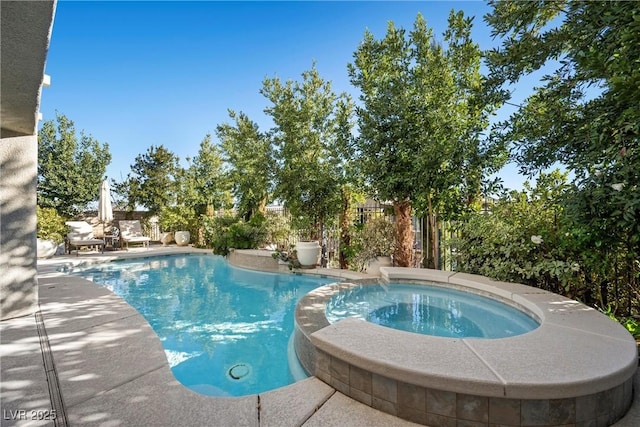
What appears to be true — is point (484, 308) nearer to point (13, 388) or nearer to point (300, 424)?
point (300, 424)

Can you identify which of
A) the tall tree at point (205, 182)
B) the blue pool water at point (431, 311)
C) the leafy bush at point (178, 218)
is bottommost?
the blue pool water at point (431, 311)

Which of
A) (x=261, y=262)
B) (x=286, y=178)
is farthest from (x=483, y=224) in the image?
(x=261, y=262)

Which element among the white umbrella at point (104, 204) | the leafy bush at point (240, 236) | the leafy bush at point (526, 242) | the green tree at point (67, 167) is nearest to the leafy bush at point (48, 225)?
the white umbrella at point (104, 204)

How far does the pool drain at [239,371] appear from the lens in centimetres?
309

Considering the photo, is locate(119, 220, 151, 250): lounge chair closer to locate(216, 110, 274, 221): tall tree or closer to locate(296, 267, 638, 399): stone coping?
locate(216, 110, 274, 221): tall tree

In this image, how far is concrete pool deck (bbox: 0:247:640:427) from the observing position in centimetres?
185

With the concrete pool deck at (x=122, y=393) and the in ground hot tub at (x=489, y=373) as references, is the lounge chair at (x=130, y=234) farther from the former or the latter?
the in ground hot tub at (x=489, y=373)

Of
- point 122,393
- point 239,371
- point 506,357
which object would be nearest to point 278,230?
point 239,371

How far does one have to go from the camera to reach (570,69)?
14.4ft

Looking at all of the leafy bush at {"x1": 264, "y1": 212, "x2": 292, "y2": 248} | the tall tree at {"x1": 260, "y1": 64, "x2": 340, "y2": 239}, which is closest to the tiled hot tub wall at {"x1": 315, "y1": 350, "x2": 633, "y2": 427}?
the tall tree at {"x1": 260, "y1": 64, "x2": 340, "y2": 239}

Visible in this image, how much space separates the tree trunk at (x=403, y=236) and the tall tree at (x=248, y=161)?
4183mm

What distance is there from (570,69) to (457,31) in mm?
2659

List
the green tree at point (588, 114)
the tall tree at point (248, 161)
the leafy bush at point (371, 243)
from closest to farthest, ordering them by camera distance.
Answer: the green tree at point (588, 114) < the leafy bush at point (371, 243) < the tall tree at point (248, 161)

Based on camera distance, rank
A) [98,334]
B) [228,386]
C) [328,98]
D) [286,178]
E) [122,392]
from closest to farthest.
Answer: [122,392]
[228,386]
[98,334]
[286,178]
[328,98]
